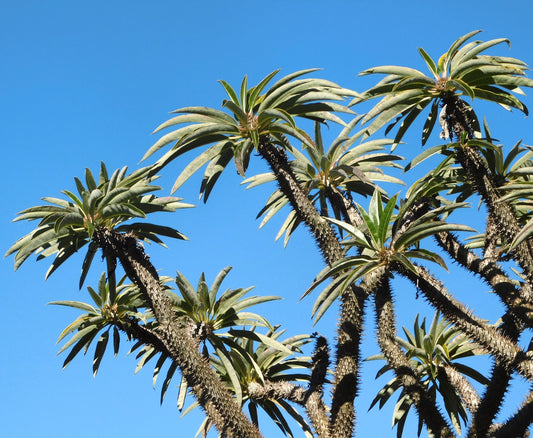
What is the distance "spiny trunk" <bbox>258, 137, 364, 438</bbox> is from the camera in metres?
11.9

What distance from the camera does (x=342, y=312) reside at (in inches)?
482

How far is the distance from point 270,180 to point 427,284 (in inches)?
175

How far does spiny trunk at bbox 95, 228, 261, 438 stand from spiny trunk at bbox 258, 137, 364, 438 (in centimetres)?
153

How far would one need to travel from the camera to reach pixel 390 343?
1216 centimetres

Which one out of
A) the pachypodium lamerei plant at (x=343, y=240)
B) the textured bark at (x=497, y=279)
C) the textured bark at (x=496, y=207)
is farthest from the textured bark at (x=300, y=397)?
the textured bark at (x=496, y=207)

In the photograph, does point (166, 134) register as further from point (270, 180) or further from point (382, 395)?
point (382, 395)

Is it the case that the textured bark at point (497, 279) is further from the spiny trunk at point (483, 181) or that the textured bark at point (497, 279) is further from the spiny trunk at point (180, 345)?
the spiny trunk at point (180, 345)

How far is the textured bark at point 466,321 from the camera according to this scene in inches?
459

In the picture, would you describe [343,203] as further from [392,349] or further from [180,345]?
[180,345]

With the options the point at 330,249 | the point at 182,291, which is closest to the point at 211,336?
the point at 182,291

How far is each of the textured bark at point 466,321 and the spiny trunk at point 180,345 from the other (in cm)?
361

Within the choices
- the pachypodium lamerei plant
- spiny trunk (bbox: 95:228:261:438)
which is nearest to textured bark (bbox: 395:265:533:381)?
the pachypodium lamerei plant

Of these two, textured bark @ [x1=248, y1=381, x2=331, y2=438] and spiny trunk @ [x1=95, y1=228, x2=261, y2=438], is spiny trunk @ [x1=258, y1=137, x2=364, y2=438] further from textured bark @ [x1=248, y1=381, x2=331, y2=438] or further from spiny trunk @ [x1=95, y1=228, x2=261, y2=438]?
spiny trunk @ [x1=95, y1=228, x2=261, y2=438]

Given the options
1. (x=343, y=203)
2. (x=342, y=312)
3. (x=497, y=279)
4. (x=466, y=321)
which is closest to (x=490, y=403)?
(x=466, y=321)
